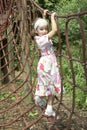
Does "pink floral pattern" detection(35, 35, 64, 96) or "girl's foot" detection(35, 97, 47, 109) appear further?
"girl's foot" detection(35, 97, 47, 109)

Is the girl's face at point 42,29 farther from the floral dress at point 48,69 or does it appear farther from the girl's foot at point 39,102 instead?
the girl's foot at point 39,102

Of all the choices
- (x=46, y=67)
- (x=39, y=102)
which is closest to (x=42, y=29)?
(x=46, y=67)

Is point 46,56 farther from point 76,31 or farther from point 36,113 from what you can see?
point 76,31

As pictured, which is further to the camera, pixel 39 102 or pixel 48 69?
pixel 39 102

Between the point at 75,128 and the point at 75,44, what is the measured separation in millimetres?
3347

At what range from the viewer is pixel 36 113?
158 inches

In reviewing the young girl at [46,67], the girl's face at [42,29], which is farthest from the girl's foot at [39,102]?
the girl's face at [42,29]

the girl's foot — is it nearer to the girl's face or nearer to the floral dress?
the floral dress

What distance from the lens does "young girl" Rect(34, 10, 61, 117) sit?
9.55ft

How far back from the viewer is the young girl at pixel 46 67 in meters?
2.91

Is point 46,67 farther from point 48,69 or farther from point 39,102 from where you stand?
point 39,102

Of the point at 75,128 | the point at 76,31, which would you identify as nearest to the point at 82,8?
the point at 76,31

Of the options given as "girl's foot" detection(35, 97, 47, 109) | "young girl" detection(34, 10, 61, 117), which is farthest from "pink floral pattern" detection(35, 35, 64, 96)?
"girl's foot" detection(35, 97, 47, 109)

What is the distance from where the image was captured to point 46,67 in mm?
2982
